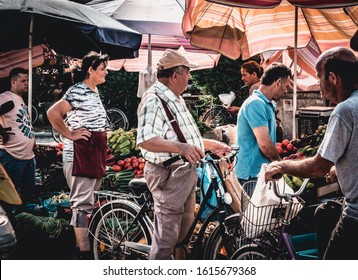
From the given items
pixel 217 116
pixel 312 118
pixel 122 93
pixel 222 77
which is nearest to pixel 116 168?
pixel 312 118

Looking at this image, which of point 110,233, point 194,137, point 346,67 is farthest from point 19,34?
point 346,67

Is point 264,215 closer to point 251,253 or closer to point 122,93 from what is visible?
point 251,253

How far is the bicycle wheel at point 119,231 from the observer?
4.92 metres

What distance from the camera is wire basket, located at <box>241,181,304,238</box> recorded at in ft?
11.5

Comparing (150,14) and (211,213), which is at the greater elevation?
(150,14)

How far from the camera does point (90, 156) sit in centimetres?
572

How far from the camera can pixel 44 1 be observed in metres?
7.00

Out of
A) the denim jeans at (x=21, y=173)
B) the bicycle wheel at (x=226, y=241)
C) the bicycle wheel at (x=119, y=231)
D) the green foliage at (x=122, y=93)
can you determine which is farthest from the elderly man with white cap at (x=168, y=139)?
the green foliage at (x=122, y=93)

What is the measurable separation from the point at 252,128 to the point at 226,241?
1.11 metres

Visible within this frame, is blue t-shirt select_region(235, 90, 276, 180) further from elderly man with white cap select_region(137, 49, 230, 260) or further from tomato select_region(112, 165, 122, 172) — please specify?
tomato select_region(112, 165, 122, 172)

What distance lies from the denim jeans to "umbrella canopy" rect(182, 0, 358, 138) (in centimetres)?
308

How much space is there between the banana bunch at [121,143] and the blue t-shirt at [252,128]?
3917 millimetres

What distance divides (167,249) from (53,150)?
5024 mm
